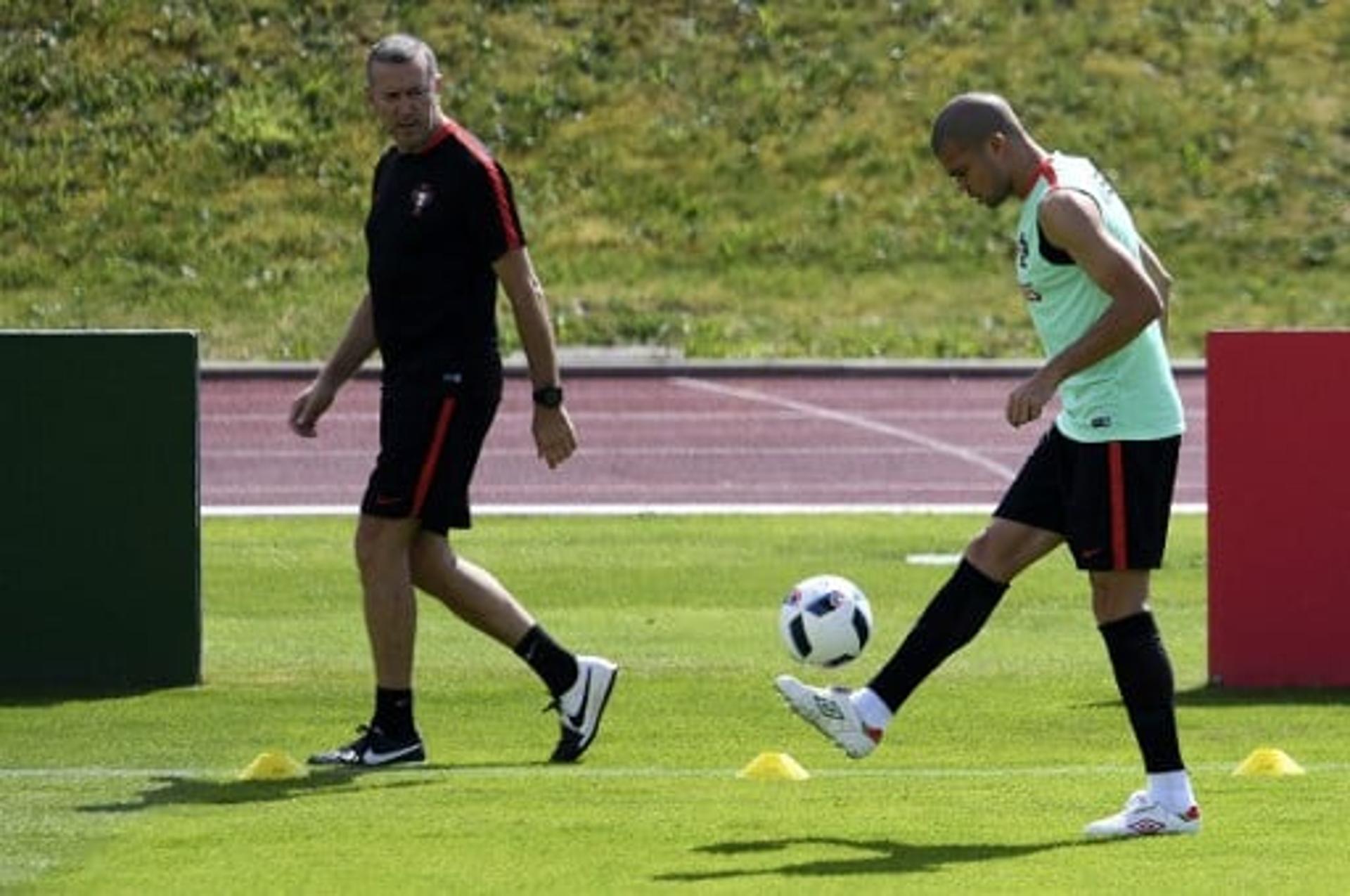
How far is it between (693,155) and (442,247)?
28049 mm

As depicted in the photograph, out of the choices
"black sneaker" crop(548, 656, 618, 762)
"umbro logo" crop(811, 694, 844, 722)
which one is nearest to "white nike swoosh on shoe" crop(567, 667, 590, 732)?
"black sneaker" crop(548, 656, 618, 762)

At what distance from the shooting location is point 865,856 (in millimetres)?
8773

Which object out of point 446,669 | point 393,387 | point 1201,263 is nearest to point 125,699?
point 446,669

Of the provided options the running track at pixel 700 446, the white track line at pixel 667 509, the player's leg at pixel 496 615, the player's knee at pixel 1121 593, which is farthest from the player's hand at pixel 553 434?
the running track at pixel 700 446

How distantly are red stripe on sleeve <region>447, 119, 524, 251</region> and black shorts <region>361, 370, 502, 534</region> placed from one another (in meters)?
0.39

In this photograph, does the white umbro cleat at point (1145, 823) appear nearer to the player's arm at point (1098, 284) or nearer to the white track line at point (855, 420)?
the player's arm at point (1098, 284)

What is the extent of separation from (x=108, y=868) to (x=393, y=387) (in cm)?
218

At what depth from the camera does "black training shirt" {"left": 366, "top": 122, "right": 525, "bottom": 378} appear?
1032 centimetres

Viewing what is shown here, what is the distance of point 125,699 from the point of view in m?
12.3

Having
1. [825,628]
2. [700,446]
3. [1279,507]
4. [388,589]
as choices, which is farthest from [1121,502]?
[700,446]

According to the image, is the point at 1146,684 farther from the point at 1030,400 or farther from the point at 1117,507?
the point at 1030,400

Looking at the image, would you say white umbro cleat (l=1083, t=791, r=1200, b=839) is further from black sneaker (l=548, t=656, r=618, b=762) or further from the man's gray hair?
the man's gray hair

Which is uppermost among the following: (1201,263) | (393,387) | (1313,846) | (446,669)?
(393,387)

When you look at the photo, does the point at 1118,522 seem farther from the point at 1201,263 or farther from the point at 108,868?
the point at 1201,263
